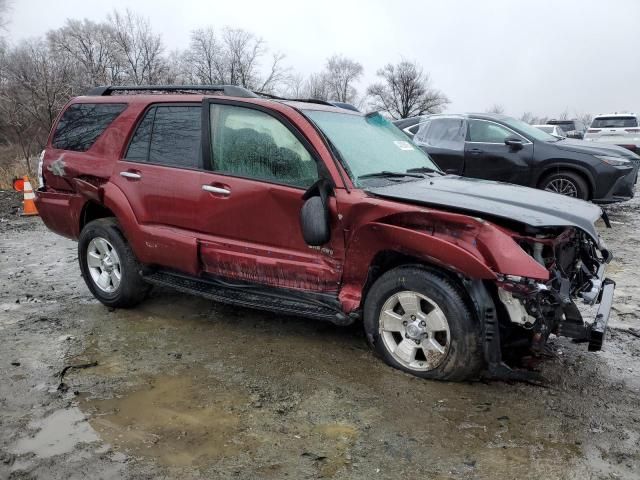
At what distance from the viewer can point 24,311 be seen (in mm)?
4633

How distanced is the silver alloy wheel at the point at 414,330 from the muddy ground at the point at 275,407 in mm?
157

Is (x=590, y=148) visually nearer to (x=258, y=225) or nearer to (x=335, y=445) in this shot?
(x=258, y=225)

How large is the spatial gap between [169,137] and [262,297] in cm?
154

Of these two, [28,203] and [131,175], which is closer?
[131,175]

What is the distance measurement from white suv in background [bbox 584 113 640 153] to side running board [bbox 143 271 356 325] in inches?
644

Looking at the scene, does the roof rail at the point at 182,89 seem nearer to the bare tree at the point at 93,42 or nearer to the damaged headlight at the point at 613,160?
the damaged headlight at the point at 613,160

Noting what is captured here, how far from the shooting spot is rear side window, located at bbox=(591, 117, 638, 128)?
1756 centimetres

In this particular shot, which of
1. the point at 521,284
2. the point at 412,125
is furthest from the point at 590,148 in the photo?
the point at 521,284

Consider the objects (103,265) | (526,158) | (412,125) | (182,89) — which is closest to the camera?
(182,89)

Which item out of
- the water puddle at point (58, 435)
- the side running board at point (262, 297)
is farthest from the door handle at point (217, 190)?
the water puddle at point (58, 435)

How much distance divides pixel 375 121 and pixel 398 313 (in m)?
1.84

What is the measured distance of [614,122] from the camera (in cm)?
1780

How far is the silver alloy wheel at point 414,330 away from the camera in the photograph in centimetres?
312

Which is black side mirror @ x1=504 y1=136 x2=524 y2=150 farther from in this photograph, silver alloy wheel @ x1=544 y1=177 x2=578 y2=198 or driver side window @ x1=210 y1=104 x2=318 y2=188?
driver side window @ x1=210 y1=104 x2=318 y2=188
